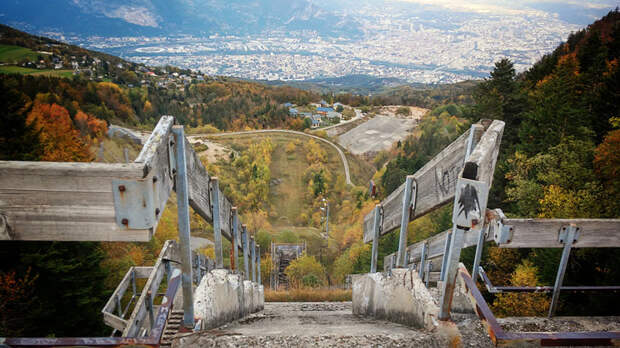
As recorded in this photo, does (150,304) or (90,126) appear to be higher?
(150,304)

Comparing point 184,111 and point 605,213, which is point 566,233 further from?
point 184,111

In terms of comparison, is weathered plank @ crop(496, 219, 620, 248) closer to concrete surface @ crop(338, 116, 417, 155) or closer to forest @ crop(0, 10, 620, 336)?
forest @ crop(0, 10, 620, 336)

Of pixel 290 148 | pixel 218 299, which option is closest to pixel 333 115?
pixel 290 148

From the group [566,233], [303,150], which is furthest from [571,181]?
[303,150]

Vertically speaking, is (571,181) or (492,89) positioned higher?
(492,89)

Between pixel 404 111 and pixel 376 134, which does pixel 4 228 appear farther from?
pixel 404 111

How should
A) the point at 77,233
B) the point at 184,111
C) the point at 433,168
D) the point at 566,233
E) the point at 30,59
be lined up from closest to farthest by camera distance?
the point at 77,233
the point at 433,168
the point at 566,233
the point at 30,59
the point at 184,111
